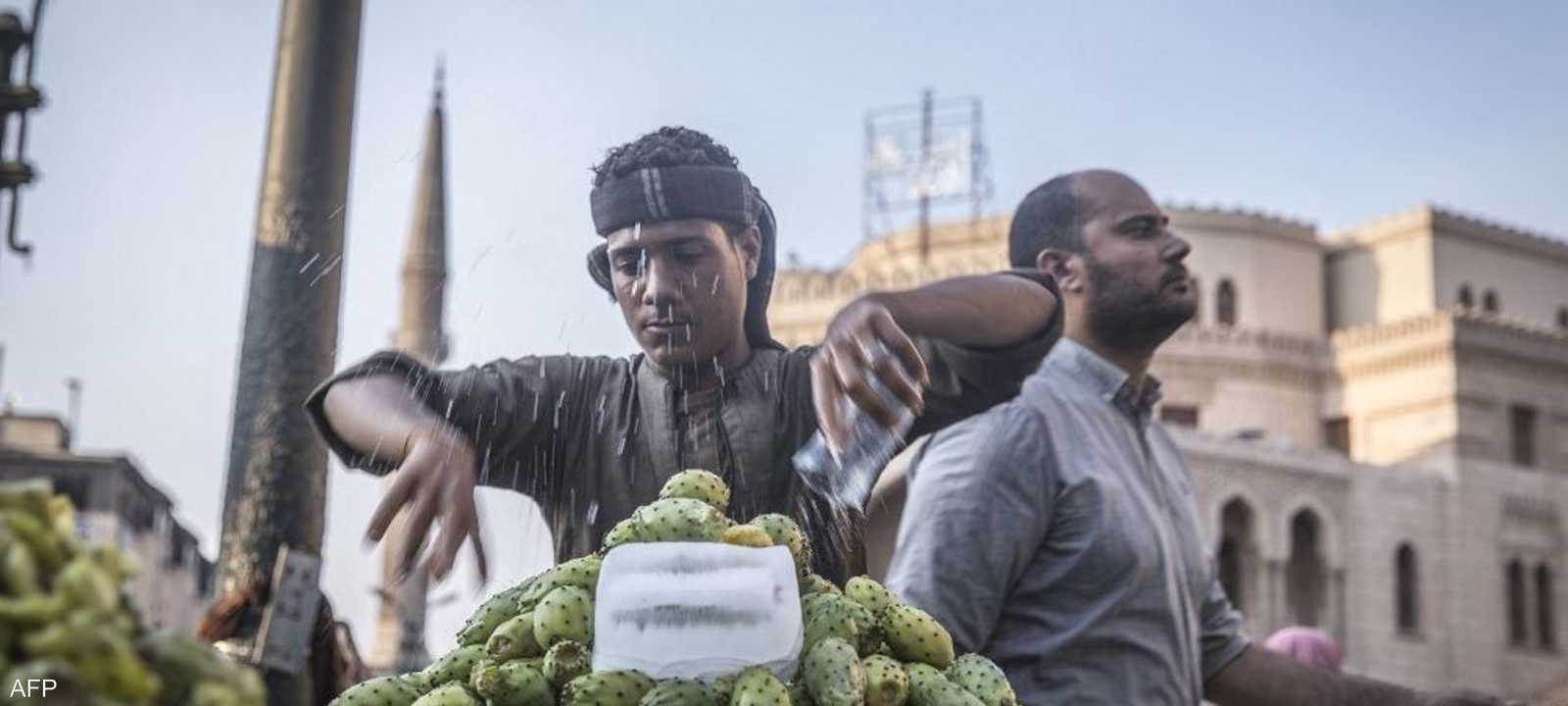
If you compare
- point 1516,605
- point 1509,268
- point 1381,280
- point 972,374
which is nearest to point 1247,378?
point 1381,280

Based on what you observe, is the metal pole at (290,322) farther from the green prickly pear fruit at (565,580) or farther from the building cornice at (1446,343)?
the building cornice at (1446,343)

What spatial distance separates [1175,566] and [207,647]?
3.01 meters

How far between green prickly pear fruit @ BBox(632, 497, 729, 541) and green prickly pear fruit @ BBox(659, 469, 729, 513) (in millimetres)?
84

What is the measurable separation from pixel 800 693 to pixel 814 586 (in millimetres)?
A: 245

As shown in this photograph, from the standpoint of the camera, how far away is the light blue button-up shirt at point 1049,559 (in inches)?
149

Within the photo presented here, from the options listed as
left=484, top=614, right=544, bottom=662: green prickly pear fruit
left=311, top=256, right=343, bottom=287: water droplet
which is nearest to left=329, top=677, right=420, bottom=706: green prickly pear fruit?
left=484, top=614, right=544, bottom=662: green prickly pear fruit

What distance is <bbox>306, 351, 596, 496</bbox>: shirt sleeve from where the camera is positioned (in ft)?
8.68

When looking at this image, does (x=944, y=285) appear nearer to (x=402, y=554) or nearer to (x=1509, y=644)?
(x=402, y=554)

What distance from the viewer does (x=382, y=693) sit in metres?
2.20

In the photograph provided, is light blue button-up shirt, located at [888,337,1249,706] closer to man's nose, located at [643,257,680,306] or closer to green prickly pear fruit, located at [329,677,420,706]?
man's nose, located at [643,257,680,306]

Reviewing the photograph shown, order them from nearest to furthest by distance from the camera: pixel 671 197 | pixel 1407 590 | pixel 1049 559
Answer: pixel 671 197 < pixel 1049 559 < pixel 1407 590

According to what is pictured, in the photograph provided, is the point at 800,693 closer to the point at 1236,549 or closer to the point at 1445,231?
the point at 1236,549

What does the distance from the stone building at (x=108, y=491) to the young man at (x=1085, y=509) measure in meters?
45.3

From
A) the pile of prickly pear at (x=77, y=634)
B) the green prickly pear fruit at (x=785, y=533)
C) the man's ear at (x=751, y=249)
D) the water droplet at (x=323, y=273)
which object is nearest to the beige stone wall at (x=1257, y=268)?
the water droplet at (x=323, y=273)
